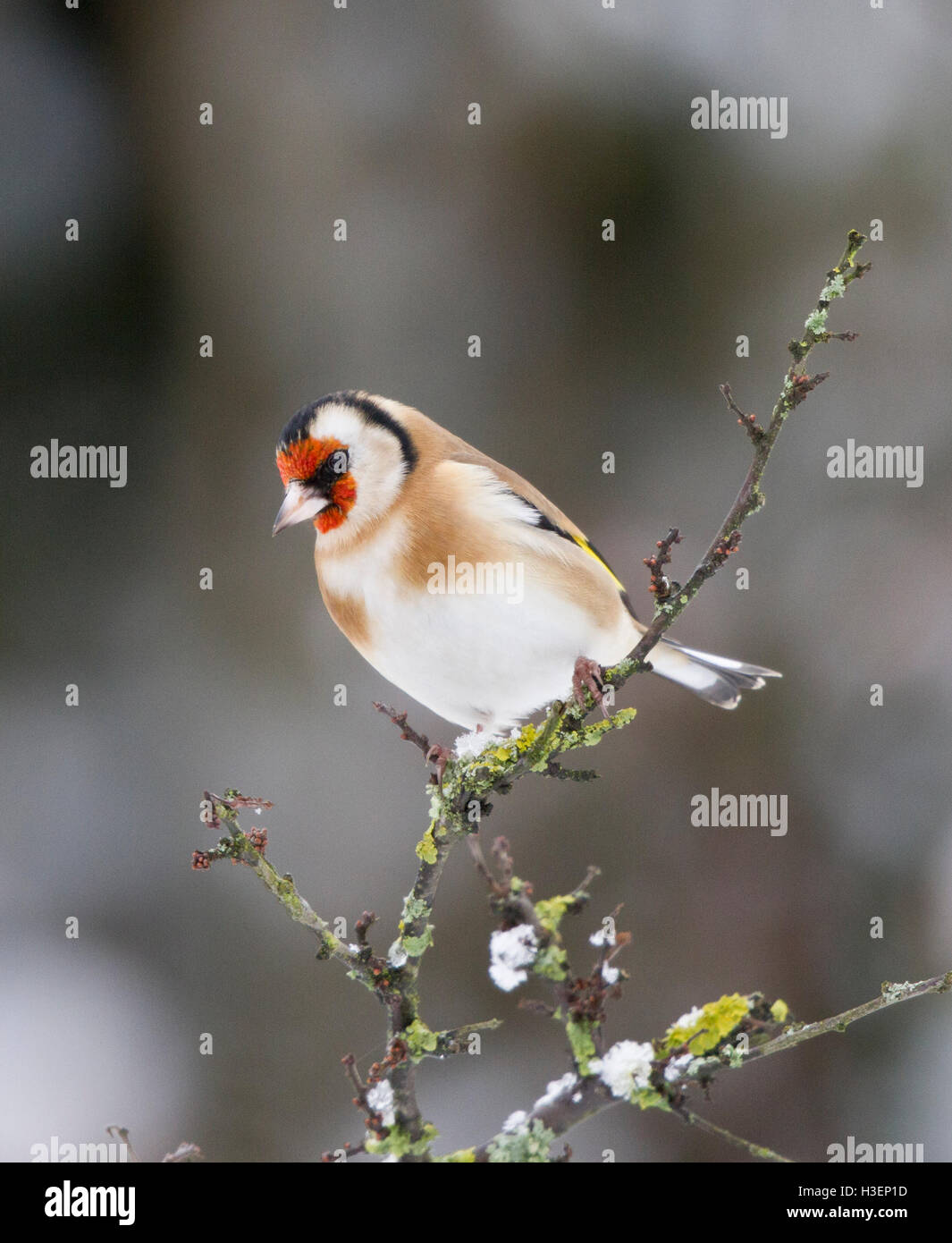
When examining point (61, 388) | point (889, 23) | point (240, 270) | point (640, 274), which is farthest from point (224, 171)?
point (889, 23)

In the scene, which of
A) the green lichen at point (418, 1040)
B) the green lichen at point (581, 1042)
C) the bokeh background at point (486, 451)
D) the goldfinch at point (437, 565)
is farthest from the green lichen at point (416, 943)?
the bokeh background at point (486, 451)

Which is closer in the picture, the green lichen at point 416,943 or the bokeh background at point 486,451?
the green lichen at point 416,943

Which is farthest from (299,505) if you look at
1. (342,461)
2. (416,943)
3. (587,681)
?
(416,943)

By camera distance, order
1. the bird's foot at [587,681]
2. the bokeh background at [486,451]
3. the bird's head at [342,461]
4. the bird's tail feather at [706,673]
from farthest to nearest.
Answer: the bokeh background at [486,451], the bird's tail feather at [706,673], the bird's head at [342,461], the bird's foot at [587,681]

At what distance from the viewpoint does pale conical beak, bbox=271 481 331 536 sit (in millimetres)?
1198

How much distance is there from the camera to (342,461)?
1.31 meters

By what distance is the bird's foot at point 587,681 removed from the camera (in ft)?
3.61

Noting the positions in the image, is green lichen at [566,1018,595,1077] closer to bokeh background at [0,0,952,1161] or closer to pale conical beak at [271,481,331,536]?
pale conical beak at [271,481,331,536]

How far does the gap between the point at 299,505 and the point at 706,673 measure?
708 millimetres

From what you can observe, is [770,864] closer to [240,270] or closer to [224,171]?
[240,270]

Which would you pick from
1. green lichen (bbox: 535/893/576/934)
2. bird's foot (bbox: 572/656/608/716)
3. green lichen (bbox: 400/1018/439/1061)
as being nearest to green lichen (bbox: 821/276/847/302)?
bird's foot (bbox: 572/656/608/716)

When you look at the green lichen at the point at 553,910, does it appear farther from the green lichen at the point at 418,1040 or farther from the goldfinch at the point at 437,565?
the goldfinch at the point at 437,565
